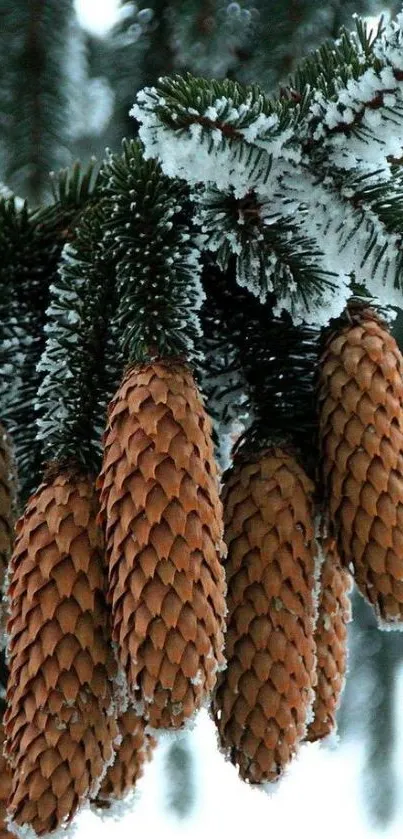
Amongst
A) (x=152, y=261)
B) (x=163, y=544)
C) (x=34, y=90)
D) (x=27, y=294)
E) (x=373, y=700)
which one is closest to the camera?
(x=163, y=544)

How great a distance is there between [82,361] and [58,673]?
0.26 meters

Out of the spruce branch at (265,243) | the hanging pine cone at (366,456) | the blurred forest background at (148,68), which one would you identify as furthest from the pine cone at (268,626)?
the blurred forest background at (148,68)

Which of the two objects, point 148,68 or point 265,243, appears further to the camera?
point 148,68

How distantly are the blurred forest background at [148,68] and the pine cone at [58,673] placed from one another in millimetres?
996

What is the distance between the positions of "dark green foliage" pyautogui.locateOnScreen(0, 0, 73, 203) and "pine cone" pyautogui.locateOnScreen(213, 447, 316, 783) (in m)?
1.08

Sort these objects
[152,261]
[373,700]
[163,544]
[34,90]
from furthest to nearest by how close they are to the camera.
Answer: [373,700], [34,90], [152,261], [163,544]

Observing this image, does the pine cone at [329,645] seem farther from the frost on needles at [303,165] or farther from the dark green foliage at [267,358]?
the frost on needles at [303,165]

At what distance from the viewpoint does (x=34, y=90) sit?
67.6 inches

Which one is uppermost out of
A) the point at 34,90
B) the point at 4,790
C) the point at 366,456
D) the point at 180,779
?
the point at 34,90

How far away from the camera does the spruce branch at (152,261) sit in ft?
2.61

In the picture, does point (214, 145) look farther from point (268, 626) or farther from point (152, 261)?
point (268, 626)

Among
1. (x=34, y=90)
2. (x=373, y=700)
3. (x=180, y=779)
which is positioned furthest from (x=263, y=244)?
(x=180, y=779)

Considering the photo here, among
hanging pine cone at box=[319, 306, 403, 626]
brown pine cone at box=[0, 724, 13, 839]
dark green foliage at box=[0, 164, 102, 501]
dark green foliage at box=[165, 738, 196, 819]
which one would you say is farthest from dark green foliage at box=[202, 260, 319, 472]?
dark green foliage at box=[165, 738, 196, 819]

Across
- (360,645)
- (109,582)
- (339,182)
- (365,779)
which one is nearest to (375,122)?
(339,182)
